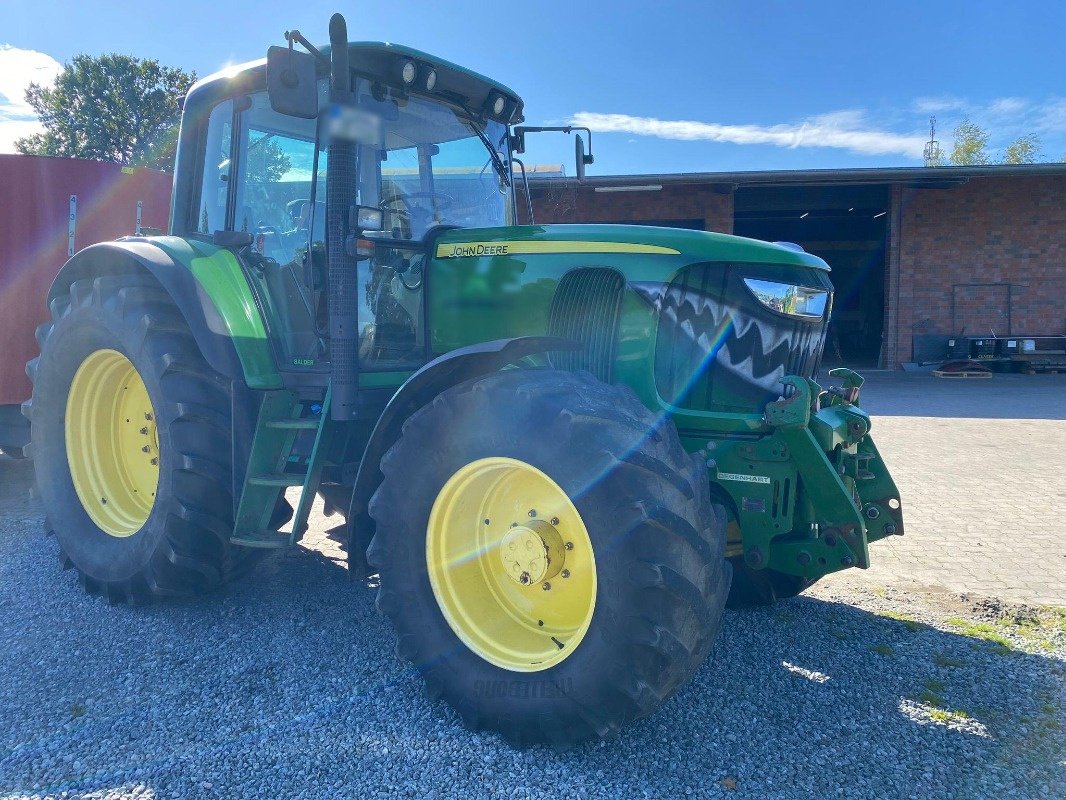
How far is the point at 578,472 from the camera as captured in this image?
2.53 meters

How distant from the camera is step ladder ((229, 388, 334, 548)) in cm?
355

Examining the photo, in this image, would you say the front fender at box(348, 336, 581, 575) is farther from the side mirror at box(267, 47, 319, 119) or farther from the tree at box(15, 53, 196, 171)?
the tree at box(15, 53, 196, 171)

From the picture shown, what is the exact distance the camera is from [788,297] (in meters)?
3.35

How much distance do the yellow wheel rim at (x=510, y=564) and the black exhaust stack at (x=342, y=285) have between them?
2.62 feet

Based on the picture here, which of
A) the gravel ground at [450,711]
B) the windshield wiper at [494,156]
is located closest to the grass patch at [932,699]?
the gravel ground at [450,711]

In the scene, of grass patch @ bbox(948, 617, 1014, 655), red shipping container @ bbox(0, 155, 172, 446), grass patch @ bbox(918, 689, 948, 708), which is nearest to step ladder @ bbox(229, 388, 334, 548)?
grass patch @ bbox(918, 689, 948, 708)

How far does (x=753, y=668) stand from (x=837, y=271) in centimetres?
2385

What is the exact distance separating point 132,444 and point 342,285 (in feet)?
6.24

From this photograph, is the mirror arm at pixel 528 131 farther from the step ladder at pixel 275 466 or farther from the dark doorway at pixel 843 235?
the dark doorway at pixel 843 235

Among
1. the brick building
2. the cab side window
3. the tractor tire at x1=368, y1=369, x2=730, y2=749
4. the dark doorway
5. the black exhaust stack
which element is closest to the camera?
the tractor tire at x1=368, y1=369, x2=730, y2=749

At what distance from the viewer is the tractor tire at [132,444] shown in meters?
3.74

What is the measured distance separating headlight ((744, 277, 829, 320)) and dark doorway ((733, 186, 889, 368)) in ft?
51.7

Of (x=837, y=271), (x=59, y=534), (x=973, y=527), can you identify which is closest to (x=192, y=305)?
(x=59, y=534)

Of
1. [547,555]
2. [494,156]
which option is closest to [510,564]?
[547,555]
